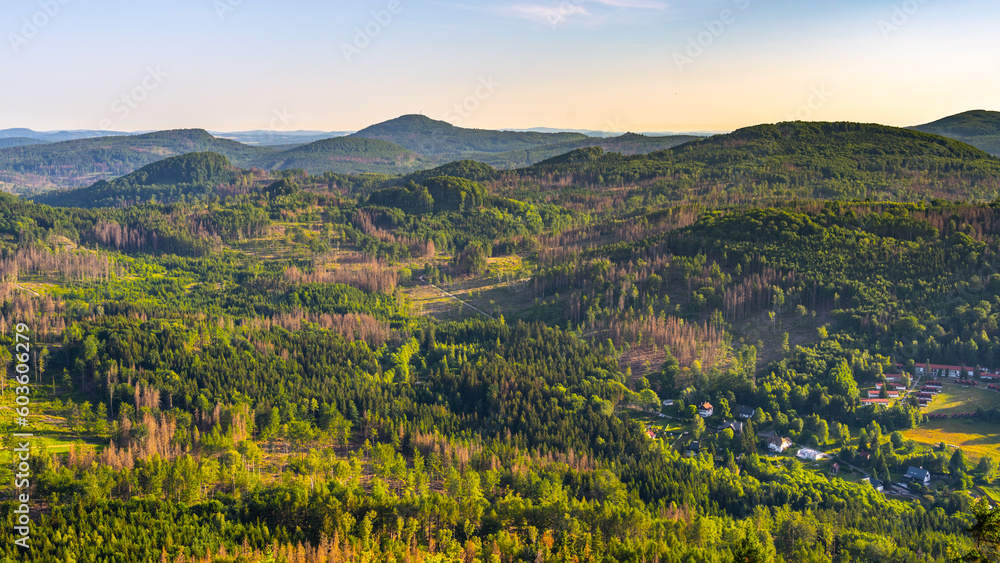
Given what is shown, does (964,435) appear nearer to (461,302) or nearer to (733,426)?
(733,426)

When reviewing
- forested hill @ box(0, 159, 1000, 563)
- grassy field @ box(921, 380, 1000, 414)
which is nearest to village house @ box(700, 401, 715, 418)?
forested hill @ box(0, 159, 1000, 563)

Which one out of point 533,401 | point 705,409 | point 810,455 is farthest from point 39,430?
point 810,455

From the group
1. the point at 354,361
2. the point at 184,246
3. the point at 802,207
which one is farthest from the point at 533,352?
the point at 184,246

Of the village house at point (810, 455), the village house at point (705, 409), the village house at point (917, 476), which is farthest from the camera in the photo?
the village house at point (705, 409)

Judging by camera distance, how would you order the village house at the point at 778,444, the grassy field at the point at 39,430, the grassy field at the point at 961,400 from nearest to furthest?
the grassy field at the point at 39,430 → the village house at the point at 778,444 → the grassy field at the point at 961,400

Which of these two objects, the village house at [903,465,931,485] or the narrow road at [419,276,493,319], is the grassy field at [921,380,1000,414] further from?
the narrow road at [419,276,493,319]

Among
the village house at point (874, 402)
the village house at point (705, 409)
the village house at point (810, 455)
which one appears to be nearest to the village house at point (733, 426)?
the village house at point (705, 409)

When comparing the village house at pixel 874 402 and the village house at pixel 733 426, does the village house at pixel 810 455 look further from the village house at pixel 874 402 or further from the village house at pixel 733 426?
the village house at pixel 874 402

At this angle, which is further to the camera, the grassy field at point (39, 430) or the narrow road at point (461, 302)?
the narrow road at point (461, 302)
